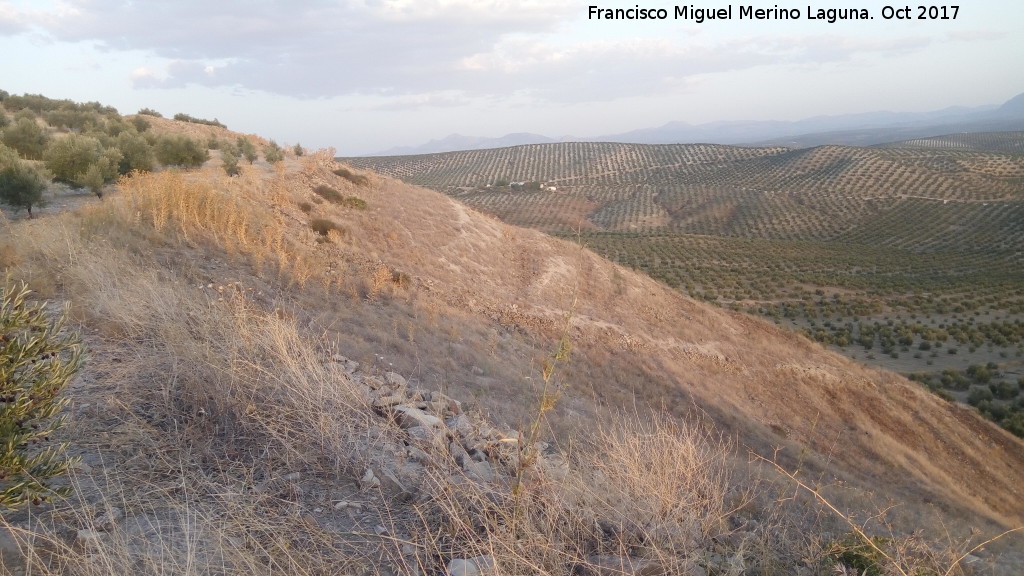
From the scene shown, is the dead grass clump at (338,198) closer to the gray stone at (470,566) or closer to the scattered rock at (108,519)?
the scattered rock at (108,519)

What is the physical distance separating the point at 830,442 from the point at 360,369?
10.6m

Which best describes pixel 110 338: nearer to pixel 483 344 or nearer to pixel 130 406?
pixel 130 406

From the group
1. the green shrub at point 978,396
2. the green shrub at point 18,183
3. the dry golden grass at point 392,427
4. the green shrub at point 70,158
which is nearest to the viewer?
the dry golden grass at point 392,427

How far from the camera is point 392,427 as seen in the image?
3701mm

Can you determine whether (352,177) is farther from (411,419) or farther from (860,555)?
(860,555)

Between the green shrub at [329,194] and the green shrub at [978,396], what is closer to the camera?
the green shrub at [329,194]

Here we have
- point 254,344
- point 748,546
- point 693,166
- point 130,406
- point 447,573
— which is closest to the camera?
point 447,573

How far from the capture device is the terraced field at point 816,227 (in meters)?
23.9

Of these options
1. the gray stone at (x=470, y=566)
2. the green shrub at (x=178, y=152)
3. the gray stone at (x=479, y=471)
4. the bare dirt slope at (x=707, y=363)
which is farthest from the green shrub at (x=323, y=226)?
the gray stone at (x=470, y=566)

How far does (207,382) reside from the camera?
3.79m

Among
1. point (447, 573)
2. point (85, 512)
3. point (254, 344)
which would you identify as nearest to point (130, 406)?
point (254, 344)

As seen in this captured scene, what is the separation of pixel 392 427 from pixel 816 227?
58.1 metres

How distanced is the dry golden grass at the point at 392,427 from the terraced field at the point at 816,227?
1.63 metres

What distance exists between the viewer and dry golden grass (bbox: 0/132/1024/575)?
8.84 feet
